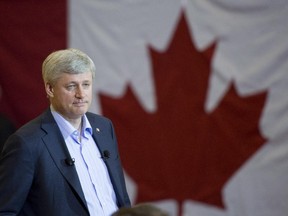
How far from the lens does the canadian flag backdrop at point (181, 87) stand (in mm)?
3688

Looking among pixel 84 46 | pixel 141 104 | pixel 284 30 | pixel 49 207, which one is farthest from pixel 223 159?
pixel 49 207

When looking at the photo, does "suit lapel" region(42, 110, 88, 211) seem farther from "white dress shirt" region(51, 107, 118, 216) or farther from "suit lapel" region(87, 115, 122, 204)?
"suit lapel" region(87, 115, 122, 204)

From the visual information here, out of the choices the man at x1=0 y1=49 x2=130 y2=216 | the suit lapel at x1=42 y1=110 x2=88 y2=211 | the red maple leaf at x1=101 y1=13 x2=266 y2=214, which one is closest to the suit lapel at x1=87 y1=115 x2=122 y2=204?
the man at x1=0 y1=49 x2=130 y2=216

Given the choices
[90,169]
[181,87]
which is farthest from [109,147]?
[181,87]

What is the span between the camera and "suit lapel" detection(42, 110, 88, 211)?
2.18 metres

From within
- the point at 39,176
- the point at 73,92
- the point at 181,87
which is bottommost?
the point at 181,87

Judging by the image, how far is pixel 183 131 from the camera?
148 inches

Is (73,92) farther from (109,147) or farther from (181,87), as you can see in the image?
(181,87)

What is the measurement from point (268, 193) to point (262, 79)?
2.22ft

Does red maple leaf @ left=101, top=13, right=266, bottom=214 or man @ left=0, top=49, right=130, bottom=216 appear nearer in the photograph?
A: man @ left=0, top=49, right=130, bottom=216

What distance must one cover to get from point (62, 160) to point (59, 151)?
0.04m

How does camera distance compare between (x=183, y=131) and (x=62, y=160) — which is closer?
(x=62, y=160)

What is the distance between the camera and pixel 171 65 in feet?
12.3

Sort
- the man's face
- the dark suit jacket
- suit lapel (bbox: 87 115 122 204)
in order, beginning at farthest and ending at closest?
suit lapel (bbox: 87 115 122 204), the man's face, the dark suit jacket
